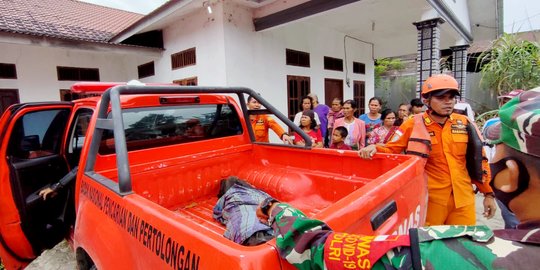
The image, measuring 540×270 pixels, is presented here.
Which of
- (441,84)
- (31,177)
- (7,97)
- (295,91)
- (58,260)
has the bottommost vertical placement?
(58,260)

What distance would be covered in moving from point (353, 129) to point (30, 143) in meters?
3.56

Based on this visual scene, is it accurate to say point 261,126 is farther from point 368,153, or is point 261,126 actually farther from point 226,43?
point 226,43

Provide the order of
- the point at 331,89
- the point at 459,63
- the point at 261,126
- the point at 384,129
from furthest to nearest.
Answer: the point at 459,63 < the point at 331,89 < the point at 261,126 < the point at 384,129

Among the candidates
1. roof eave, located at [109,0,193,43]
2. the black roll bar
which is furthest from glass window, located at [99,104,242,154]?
roof eave, located at [109,0,193,43]

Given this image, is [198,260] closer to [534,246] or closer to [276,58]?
[534,246]

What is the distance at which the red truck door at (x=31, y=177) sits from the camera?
2.35m

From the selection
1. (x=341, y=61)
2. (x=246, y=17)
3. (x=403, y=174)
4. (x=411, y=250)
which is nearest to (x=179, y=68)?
(x=246, y=17)

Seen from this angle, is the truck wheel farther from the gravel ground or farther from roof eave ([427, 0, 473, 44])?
roof eave ([427, 0, 473, 44])

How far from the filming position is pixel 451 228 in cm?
69

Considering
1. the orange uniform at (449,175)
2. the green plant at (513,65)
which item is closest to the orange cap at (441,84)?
the orange uniform at (449,175)

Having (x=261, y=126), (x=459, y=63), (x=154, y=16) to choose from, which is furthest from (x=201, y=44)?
(x=459, y=63)

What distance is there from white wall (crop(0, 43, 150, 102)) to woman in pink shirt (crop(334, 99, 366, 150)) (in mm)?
6221

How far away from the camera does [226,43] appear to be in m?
5.79

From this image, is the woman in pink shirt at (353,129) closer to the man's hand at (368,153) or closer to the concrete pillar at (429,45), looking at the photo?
the man's hand at (368,153)
